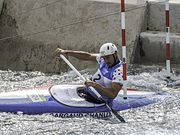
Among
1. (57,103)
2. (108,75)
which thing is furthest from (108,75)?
(57,103)

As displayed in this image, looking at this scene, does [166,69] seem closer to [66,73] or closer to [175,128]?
[66,73]

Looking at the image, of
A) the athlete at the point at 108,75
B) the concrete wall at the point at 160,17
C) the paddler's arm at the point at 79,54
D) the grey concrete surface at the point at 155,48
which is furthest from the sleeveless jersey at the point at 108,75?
the concrete wall at the point at 160,17

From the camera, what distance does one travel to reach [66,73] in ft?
28.7

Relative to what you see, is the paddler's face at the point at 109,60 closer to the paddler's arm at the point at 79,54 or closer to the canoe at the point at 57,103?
the canoe at the point at 57,103

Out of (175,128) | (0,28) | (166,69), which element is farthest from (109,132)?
(0,28)

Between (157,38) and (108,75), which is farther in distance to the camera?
(157,38)

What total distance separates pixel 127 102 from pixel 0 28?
459 centimetres

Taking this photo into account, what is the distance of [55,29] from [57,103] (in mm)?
3762

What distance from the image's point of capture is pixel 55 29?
9.41 metres

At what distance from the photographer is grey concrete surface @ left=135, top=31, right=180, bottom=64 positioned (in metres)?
8.48

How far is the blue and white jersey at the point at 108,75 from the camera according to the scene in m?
5.76

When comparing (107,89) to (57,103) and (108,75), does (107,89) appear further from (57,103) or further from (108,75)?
(57,103)

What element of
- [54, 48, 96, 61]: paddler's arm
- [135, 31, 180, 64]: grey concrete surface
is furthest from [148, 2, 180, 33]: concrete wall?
[54, 48, 96, 61]: paddler's arm

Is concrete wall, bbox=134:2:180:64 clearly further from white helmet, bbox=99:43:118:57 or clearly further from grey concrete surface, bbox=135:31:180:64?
white helmet, bbox=99:43:118:57
